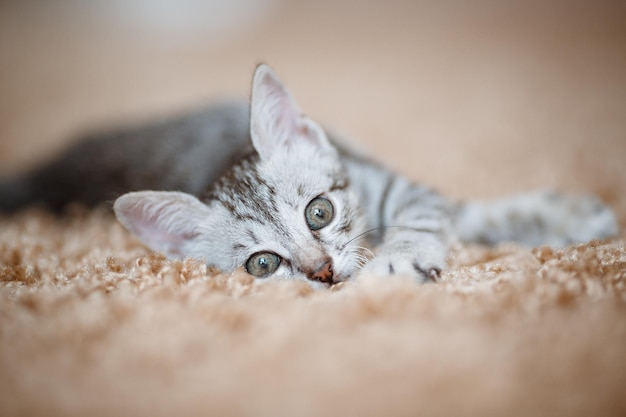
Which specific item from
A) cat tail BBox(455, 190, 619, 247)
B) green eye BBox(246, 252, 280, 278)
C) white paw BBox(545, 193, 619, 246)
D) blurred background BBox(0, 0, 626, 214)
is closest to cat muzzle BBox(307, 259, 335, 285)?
green eye BBox(246, 252, 280, 278)

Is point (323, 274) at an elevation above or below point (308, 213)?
below

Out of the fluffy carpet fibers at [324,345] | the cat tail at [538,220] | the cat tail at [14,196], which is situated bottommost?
the fluffy carpet fibers at [324,345]

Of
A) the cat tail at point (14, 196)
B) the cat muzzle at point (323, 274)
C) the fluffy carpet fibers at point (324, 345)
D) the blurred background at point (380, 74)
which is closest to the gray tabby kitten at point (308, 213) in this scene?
the cat muzzle at point (323, 274)

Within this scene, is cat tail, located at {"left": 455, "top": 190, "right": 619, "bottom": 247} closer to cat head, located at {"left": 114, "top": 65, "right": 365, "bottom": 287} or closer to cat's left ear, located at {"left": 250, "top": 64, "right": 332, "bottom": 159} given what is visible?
cat head, located at {"left": 114, "top": 65, "right": 365, "bottom": 287}

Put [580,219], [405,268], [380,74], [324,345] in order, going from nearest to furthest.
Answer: [324,345], [405,268], [580,219], [380,74]

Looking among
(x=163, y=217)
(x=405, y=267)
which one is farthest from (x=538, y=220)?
(x=163, y=217)

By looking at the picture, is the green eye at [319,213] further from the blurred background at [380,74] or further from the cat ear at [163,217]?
the blurred background at [380,74]

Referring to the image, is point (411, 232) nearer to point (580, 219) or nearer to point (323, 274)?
point (323, 274)

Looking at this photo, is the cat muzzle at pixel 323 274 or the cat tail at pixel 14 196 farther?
the cat tail at pixel 14 196
